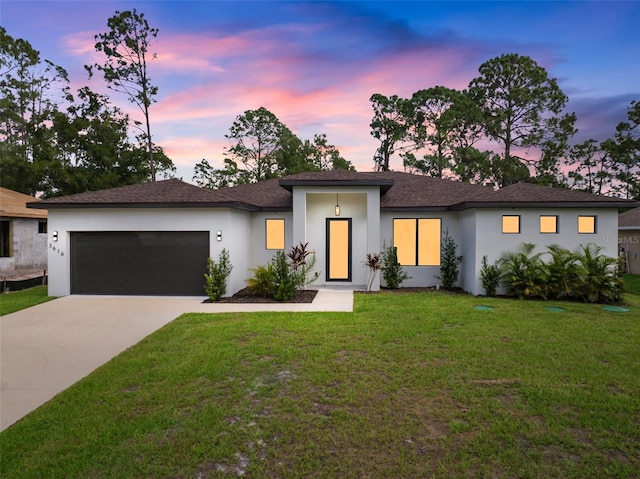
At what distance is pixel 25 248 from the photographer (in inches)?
602

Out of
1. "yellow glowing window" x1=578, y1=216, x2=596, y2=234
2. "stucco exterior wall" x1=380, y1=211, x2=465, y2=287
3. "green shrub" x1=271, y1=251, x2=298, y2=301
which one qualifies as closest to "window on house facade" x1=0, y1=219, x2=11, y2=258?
"green shrub" x1=271, y1=251, x2=298, y2=301

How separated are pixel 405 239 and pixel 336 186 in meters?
2.98

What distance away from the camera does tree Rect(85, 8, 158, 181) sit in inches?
816

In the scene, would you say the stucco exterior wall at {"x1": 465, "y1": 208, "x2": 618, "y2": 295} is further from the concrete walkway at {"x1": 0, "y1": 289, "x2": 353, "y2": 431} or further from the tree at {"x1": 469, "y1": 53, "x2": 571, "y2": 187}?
the tree at {"x1": 469, "y1": 53, "x2": 571, "y2": 187}

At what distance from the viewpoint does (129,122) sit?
923 inches

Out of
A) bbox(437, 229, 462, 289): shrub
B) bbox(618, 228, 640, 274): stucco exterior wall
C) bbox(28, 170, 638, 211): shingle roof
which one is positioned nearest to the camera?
bbox(28, 170, 638, 211): shingle roof

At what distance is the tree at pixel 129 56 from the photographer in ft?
68.0

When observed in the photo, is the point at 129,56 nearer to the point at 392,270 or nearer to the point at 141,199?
the point at 141,199

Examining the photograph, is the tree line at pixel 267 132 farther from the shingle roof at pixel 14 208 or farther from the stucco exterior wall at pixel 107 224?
the stucco exterior wall at pixel 107 224

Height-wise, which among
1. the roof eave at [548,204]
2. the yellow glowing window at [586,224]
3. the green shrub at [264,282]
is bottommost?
the green shrub at [264,282]

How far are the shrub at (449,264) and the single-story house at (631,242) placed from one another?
11.6 m

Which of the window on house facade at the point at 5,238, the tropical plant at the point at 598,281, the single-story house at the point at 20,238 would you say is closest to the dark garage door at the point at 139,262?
the single-story house at the point at 20,238

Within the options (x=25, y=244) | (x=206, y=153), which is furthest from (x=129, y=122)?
(x=25, y=244)

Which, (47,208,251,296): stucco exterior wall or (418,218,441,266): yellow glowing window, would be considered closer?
(47,208,251,296): stucco exterior wall
